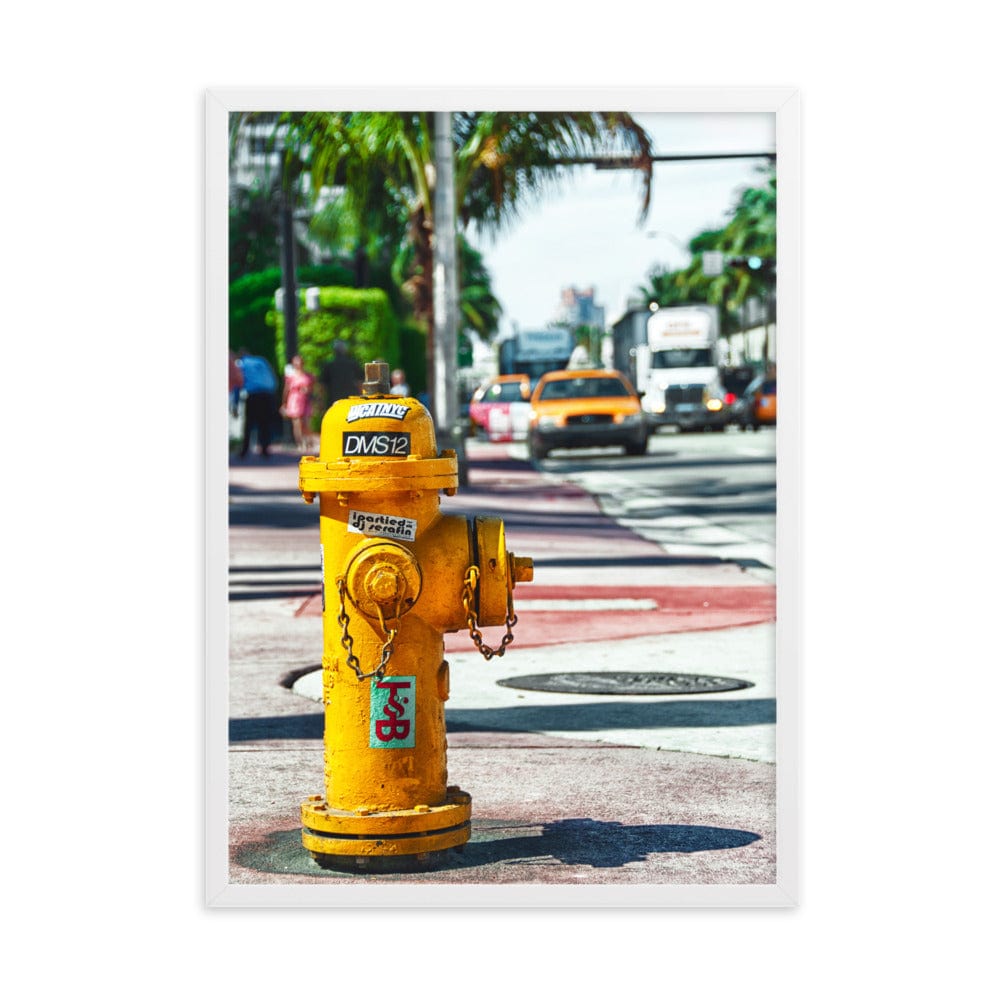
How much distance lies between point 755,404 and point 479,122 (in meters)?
19.0

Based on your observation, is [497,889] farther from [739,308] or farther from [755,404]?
[739,308]

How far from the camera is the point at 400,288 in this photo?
5772 centimetres

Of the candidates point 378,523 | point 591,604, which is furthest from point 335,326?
point 378,523

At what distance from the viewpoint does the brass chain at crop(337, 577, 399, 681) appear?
14.3ft

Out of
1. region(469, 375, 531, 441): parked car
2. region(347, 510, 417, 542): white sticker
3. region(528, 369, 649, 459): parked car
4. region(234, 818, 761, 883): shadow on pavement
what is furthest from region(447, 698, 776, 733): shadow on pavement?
region(469, 375, 531, 441): parked car

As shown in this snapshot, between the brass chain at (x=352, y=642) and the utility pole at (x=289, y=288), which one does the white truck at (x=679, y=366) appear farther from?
the brass chain at (x=352, y=642)

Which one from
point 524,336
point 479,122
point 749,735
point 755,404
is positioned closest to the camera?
point 749,735

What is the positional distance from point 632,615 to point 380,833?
5.45 meters

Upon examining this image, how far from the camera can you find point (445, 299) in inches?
733

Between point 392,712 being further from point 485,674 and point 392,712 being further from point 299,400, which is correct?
point 299,400

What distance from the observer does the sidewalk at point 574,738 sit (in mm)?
4703

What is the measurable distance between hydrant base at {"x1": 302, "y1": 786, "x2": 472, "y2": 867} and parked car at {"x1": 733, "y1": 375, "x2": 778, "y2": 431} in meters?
29.8

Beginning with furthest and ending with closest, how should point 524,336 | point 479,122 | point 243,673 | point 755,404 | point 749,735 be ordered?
1. point 524,336
2. point 755,404
3. point 479,122
4. point 243,673
5. point 749,735
